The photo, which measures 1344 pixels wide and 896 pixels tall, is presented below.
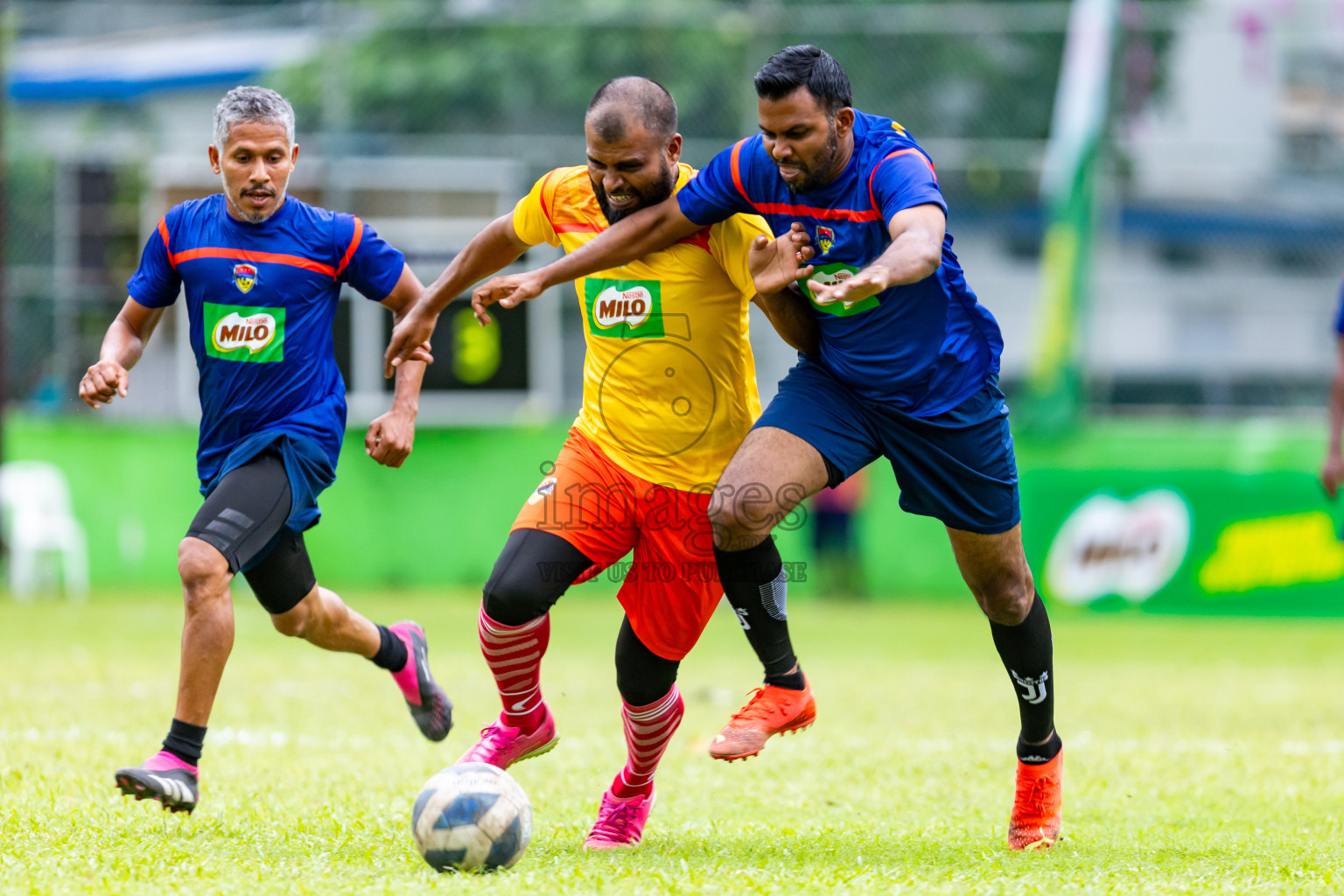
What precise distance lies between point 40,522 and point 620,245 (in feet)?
42.5

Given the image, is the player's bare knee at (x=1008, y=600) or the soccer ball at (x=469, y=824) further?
the player's bare knee at (x=1008, y=600)


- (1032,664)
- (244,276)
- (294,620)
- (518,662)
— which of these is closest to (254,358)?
(244,276)

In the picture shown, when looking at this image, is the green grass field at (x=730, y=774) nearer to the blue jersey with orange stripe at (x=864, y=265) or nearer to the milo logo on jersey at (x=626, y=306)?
the blue jersey with orange stripe at (x=864, y=265)

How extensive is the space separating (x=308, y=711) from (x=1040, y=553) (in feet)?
27.0

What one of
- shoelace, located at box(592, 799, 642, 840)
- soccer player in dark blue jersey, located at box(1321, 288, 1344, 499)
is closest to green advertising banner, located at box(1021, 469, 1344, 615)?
soccer player in dark blue jersey, located at box(1321, 288, 1344, 499)

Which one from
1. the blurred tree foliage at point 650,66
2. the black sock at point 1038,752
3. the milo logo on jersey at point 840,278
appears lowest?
the black sock at point 1038,752

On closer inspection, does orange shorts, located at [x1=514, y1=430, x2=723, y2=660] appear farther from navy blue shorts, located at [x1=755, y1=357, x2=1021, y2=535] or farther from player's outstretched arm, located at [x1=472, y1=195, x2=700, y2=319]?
player's outstretched arm, located at [x1=472, y1=195, x2=700, y2=319]

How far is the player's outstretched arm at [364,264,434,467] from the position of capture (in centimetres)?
512

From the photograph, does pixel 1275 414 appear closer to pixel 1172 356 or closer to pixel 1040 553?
pixel 1172 356

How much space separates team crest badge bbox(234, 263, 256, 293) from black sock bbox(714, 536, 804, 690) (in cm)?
191

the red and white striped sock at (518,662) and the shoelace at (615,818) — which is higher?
the red and white striped sock at (518,662)

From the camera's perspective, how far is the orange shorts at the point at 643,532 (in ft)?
15.7

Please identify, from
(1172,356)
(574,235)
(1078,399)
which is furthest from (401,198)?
(574,235)

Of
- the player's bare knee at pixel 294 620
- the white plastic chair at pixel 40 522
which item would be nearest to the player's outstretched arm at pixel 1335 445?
the player's bare knee at pixel 294 620
